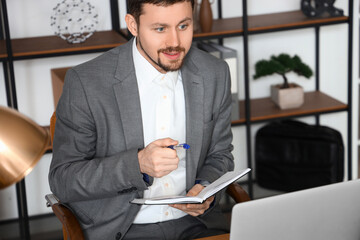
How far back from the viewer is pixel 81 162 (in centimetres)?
193

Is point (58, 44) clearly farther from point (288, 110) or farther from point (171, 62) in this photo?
point (288, 110)

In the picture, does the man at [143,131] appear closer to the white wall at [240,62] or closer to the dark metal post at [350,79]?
the white wall at [240,62]

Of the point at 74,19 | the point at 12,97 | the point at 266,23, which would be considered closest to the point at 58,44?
the point at 74,19

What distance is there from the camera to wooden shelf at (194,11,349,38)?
312 centimetres

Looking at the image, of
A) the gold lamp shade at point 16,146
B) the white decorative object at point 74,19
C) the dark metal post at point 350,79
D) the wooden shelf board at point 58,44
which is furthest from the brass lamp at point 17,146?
the dark metal post at point 350,79

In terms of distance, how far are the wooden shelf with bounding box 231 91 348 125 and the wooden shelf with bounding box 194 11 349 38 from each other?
50 cm

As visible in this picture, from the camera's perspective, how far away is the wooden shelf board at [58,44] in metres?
2.86

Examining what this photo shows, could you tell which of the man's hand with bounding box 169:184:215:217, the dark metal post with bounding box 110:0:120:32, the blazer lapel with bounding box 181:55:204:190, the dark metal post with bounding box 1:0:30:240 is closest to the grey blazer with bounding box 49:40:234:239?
the blazer lapel with bounding box 181:55:204:190

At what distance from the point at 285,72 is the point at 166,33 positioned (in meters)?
1.58

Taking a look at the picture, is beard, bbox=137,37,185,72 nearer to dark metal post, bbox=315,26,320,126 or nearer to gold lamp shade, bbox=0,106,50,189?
gold lamp shade, bbox=0,106,50,189

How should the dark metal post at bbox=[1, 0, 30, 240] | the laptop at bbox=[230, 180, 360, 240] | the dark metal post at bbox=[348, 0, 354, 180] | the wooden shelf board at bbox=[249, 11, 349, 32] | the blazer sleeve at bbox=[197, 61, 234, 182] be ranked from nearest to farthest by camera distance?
the laptop at bbox=[230, 180, 360, 240] < the blazer sleeve at bbox=[197, 61, 234, 182] < the dark metal post at bbox=[1, 0, 30, 240] < the wooden shelf board at bbox=[249, 11, 349, 32] < the dark metal post at bbox=[348, 0, 354, 180]

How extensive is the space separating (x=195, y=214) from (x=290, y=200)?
66 cm

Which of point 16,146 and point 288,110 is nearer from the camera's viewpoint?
point 16,146

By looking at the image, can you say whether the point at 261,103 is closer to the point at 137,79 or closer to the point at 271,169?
the point at 271,169
